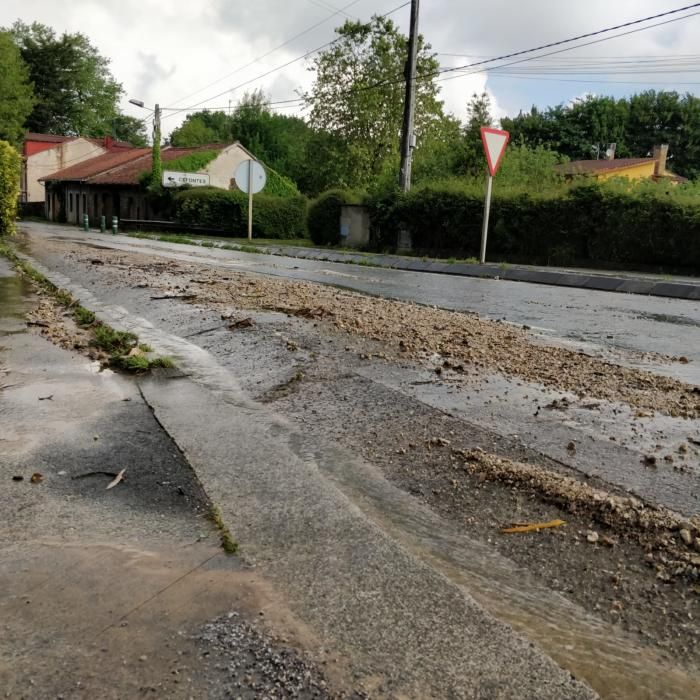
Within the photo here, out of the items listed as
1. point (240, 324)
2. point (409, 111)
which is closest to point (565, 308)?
point (240, 324)

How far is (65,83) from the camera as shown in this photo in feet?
272

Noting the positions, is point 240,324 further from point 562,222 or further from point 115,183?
point 115,183

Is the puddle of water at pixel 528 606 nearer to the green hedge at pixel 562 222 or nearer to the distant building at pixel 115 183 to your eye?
the green hedge at pixel 562 222

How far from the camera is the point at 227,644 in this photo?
199 cm

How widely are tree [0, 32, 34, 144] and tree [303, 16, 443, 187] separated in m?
38.7

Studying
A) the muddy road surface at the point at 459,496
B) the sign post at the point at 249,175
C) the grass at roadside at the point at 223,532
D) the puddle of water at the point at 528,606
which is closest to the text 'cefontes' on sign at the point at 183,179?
the sign post at the point at 249,175

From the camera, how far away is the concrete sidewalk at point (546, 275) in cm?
1283

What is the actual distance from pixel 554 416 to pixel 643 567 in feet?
5.65

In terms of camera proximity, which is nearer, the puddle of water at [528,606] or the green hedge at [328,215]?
the puddle of water at [528,606]

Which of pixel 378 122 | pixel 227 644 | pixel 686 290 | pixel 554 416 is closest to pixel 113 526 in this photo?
pixel 227 644

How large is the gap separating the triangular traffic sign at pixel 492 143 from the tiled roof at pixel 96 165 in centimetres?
4340

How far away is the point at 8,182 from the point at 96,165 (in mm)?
45636

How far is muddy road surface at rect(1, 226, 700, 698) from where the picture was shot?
2.02m

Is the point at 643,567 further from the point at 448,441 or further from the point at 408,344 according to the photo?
the point at 408,344
